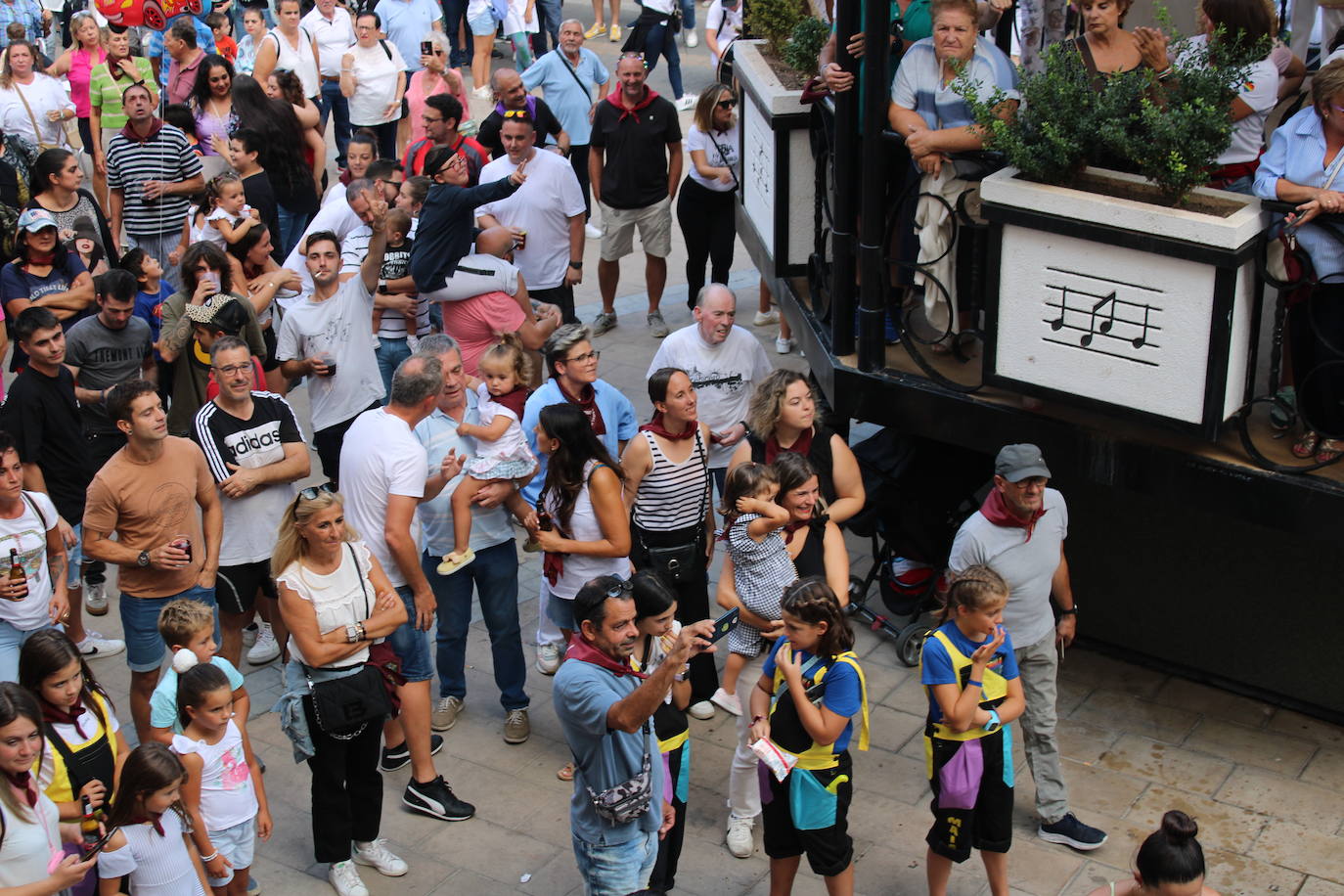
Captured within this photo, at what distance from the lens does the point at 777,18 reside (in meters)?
8.27

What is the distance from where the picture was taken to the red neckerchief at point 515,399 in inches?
279

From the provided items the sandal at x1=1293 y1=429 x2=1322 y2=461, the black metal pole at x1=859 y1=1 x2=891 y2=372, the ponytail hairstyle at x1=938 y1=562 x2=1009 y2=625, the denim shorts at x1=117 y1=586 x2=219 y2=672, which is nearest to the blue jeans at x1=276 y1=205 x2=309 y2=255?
the denim shorts at x1=117 y1=586 x2=219 y2=672

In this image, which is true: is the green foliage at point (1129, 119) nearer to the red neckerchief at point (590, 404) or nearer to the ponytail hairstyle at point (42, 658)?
the red neckerchief at point (590, 404)

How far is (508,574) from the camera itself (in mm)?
6762

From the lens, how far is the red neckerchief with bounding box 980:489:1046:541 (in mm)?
5891

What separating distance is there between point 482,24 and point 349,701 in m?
13.5

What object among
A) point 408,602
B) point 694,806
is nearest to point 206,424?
point 408,602

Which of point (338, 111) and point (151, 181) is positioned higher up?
point (151, 181)

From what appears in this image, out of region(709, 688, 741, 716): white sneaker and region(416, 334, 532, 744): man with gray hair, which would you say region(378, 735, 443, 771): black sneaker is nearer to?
region(416, 334, 532, 744): man with gray hair

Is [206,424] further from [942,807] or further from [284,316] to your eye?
[942,807]

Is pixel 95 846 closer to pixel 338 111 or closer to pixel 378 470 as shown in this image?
pixel 378 470

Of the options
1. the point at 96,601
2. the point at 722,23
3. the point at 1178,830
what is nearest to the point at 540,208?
the point at 96,601

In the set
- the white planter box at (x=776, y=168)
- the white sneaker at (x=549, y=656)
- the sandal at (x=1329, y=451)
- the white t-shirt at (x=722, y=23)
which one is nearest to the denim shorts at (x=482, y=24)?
the white t-shirt at (x=722, y=23)

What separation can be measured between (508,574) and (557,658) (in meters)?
0.77
